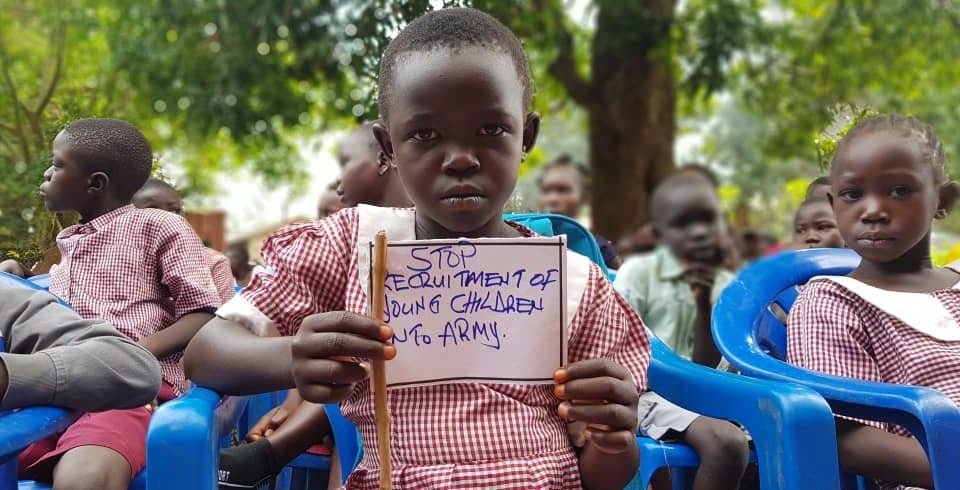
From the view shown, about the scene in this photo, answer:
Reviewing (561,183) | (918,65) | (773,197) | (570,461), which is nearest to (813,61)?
(918,65)

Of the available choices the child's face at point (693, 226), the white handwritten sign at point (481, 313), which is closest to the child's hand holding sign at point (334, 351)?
the white handwritten sign at point (481, 313)

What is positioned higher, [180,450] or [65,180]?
[65,180]

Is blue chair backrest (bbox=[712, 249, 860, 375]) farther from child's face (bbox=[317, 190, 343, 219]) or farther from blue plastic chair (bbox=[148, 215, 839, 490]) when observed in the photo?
child's face (bbox=[317, 190, 343, 219])

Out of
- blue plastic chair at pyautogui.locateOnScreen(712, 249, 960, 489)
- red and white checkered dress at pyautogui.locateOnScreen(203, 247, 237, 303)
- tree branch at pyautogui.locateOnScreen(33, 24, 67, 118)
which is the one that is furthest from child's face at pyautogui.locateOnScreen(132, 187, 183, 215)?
blue plastic chair at pyautogui.locateOnScreen(712, 249, 960, 489)

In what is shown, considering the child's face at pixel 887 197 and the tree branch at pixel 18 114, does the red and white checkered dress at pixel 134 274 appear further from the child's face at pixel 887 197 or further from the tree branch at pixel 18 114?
the child's face at pixel 887 197

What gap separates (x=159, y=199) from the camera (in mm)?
2887

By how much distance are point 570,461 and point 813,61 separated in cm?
835

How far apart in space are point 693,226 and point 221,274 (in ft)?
5.88

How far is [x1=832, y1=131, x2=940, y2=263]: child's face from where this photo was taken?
212cm

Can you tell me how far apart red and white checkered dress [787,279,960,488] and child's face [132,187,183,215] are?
6.29ft

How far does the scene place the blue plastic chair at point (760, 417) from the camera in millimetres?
1572

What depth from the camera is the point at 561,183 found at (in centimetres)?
523

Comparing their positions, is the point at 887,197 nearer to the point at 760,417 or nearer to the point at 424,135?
the point at 760,417

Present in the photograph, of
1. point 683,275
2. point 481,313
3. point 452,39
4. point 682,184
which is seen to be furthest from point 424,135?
point 682,184
